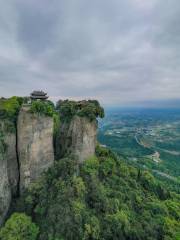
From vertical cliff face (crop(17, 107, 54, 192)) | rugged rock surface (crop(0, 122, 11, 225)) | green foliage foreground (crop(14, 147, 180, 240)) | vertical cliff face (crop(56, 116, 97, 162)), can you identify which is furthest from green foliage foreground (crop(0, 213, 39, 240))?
vertical cliff face (crop(56, 116, 97, 162))

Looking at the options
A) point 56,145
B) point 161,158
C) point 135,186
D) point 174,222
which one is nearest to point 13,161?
point 56,145

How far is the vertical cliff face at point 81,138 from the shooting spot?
32.8m

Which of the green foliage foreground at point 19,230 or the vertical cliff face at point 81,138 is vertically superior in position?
the vertical cliff face at point 81,138

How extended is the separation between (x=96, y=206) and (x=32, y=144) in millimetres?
10290

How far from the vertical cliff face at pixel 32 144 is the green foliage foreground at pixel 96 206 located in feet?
4.51

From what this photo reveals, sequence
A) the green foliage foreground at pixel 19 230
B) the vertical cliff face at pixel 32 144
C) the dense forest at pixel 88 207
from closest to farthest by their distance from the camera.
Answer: the green foliage foreground at pixel 19 230
the dense forest at pixel 88 207
the vertical cliff face at pixel 32 144

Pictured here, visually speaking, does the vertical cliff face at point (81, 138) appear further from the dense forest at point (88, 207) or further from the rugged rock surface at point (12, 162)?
the rugged rock surface at point (12, 162)

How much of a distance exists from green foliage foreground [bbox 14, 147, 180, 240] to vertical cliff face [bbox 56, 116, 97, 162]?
1.29 meters

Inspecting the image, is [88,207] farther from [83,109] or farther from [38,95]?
[38,95]

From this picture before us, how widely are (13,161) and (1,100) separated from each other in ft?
26.0

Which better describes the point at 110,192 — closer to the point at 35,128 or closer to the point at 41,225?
the point at 41,225

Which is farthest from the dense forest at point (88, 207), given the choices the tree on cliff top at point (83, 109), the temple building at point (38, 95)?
the temple building at point (38, 95)

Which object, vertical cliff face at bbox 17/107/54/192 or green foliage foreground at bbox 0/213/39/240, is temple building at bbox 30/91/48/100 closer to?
vertical cliff face at bbox 17/107/54/192

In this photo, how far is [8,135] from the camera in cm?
3056
